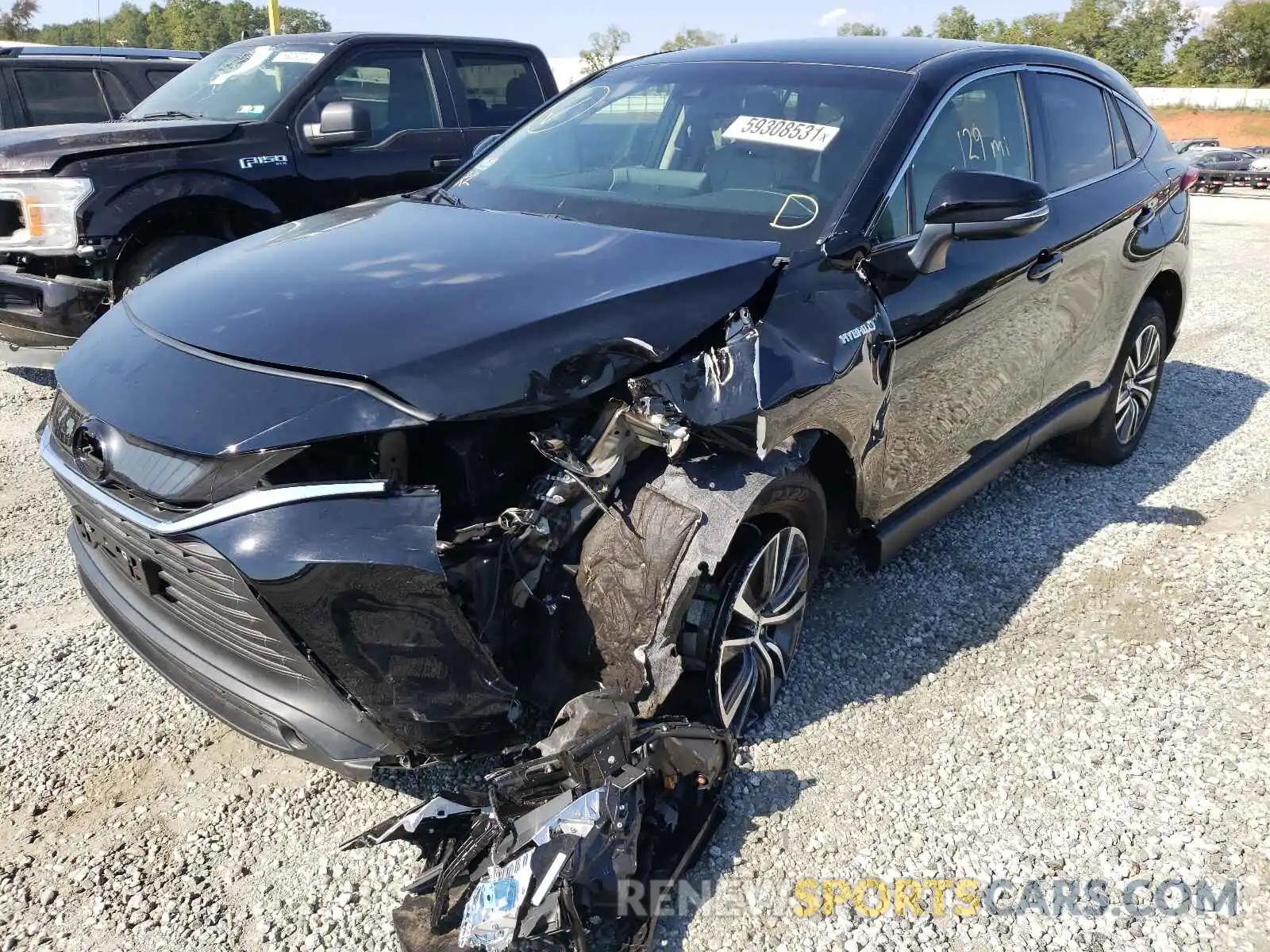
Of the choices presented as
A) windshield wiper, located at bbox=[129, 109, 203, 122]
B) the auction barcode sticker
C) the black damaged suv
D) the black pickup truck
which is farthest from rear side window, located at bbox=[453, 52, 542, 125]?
the auction barcode sticker

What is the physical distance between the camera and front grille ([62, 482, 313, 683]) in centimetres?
195

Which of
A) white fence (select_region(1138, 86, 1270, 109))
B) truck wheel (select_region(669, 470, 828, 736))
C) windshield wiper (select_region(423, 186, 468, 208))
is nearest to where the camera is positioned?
truck wheel (select_region(669, 470, 828, 736))

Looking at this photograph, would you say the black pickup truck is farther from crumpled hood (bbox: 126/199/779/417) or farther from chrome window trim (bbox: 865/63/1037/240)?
chrome window trim (bbox: 865/63/1037/240)

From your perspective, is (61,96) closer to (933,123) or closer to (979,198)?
(933,123)

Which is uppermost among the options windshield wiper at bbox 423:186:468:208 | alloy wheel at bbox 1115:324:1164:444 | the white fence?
windshield wiper at bbox 423:186:468:208

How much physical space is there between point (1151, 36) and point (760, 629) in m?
81.0

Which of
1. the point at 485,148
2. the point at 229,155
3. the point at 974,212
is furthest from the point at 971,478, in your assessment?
the point at 229,155

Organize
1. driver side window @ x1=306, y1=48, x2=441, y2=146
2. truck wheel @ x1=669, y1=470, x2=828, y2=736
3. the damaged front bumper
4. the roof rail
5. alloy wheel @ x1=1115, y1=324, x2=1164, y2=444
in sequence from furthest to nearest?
the roof rail < driver side window @ x1=306, y1=48, x2=441, y2=146 < alloy wheel @ x1=1115, y1=324, x2=1164, y2=444 < truck wheel @ x1=669, y1=470, x2=828, y2=736 < the damaged front bumper

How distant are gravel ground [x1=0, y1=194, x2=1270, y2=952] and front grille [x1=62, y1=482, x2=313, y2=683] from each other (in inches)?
24.0

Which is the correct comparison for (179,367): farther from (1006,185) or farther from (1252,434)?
(1252,434)

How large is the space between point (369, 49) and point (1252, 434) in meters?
5.97

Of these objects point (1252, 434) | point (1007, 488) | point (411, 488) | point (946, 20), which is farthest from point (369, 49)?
point (946, 20)

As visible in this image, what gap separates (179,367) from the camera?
7.20ft

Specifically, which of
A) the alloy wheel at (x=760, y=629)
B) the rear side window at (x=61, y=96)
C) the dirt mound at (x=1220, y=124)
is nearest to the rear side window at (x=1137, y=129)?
the alloy wheel at (x=760, y=629)
